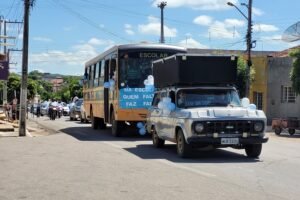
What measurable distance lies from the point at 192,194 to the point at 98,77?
17.2 m

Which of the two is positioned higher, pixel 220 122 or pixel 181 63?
pixel 181 63

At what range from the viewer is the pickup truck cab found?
13.0m

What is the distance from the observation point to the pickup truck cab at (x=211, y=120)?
13047mm

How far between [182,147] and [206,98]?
151cm

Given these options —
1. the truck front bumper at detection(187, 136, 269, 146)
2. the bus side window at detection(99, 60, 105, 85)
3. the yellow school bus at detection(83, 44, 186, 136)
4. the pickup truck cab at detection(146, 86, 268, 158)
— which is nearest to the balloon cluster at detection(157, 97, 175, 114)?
the pickup truck cab at detection(146, 86, 268, 158)

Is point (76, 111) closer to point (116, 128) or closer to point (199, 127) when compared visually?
point (116, 128)

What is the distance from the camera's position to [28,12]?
2278 centimetres

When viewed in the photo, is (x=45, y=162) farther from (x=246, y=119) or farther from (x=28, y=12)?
(x=28, y=12)

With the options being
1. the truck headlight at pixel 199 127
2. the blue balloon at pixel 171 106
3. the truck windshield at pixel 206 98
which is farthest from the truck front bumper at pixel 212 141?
the blue balloon at pixel 171 106

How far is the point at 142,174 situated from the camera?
1086 centimetres

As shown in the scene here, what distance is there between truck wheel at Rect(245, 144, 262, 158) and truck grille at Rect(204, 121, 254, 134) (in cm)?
66

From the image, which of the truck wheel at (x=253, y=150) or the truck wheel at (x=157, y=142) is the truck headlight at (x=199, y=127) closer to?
the truck wheel at (x=253, y=150)

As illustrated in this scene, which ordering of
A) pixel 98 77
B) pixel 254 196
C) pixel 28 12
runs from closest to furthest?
pixel 254 196
pixel 28 12
pixel 98 77

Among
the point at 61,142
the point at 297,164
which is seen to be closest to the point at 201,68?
the point at 297,164
